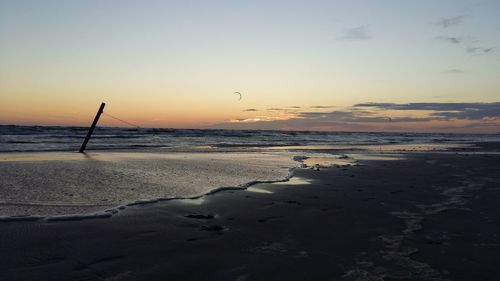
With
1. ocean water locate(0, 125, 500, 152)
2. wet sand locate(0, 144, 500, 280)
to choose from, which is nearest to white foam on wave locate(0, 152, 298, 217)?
wet sand locate(0, 144, 500, 280)

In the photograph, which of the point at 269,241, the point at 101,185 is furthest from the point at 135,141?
the point at 269,241

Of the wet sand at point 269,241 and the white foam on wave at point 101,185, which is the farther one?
the white foam on wave at point 101,185

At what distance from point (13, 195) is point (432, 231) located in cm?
780

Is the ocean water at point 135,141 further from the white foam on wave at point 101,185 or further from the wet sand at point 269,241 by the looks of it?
the wet sand at point 269,241

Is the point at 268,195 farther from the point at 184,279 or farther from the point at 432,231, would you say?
the point at 184,279

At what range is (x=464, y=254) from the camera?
16.6 ft

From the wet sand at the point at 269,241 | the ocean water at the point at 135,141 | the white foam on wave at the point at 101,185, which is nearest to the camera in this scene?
the wet sand at the point at 269,241

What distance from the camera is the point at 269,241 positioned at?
5.54m

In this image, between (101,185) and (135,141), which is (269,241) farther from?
(135,141)

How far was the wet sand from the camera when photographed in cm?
433

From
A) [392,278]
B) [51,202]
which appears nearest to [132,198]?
[51,202]

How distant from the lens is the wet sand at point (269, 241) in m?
4.33

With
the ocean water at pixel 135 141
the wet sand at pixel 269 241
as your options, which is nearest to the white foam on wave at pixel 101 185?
the wet sand at pixel 269 241

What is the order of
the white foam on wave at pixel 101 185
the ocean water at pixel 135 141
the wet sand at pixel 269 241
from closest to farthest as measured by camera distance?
the wet sand at pixel 269 241, the white foam on wave at pixel 101 185, the ocean water at pixel 135 141
